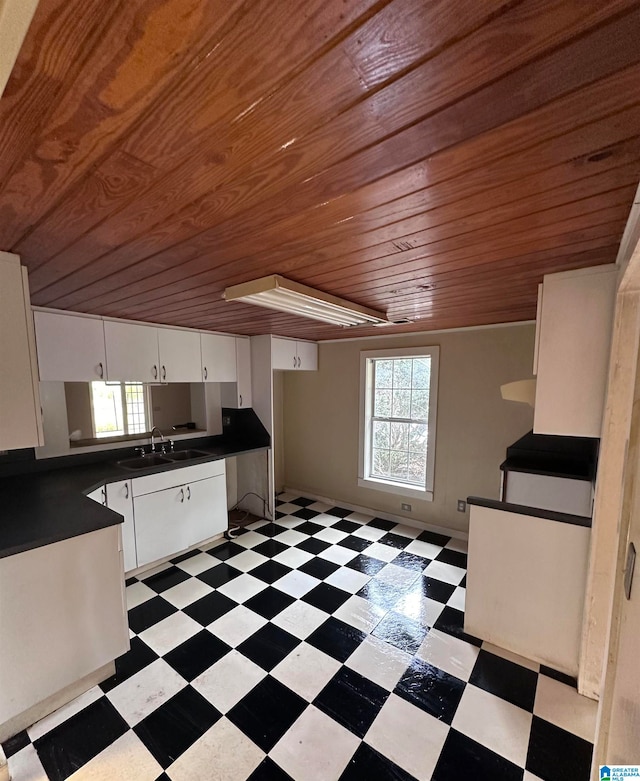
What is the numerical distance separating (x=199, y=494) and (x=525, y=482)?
2610 millimetres

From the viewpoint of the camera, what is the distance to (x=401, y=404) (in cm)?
359

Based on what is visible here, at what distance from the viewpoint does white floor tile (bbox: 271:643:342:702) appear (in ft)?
5.45

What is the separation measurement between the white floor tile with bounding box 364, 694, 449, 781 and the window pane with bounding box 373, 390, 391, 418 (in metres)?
2.44

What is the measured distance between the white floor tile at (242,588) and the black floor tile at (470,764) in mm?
1400

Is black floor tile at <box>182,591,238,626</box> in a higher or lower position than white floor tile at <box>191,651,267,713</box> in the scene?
lower

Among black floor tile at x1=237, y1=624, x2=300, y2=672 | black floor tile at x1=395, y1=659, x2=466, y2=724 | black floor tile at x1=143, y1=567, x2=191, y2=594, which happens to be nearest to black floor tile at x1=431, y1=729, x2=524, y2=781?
black floor tile at x1=395, y1=659, x2=466, y2=724

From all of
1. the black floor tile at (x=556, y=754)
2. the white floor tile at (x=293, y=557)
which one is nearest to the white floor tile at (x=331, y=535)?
the white floor tile at (x=293, y=557)

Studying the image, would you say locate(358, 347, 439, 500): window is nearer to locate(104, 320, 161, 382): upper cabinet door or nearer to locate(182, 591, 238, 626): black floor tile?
locate(182, 591, 238, 626): black floor tile

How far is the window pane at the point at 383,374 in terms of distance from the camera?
3658 millimetres

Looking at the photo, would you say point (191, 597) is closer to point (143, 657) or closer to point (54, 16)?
point (143, 657)

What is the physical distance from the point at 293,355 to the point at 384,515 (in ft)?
6.58

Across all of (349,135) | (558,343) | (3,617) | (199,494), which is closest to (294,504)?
(199,494)

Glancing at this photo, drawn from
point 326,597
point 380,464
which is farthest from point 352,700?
point 380,464

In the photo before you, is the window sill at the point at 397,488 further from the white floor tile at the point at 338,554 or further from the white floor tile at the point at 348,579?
the white floor tile at the point at 348,579
